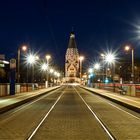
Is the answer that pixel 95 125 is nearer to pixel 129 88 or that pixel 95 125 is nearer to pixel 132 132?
pixel 132 132

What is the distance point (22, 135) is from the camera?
43.1ft

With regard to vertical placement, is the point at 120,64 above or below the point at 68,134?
above

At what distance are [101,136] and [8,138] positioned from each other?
125 inches

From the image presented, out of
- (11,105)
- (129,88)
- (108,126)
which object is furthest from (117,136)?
(129,88)

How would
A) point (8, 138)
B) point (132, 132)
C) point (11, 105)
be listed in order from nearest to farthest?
point (8, 138) → point (132, 132) → point (11, 105)

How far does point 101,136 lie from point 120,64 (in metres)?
138

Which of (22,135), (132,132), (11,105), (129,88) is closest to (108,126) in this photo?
(132,132)

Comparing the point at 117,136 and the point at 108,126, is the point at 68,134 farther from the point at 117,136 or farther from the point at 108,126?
the point at 108,126

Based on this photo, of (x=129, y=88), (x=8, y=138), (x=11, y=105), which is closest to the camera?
(x=8, y=138)

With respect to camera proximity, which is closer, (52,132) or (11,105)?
(52,132)

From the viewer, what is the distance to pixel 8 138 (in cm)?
1234

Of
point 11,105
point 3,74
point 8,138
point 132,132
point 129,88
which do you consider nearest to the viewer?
point 8,138

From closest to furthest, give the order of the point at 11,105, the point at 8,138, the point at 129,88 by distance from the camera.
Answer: the point at 8,138, the point at 11,105, the point at 129,88

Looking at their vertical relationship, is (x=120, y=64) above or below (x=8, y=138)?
above
